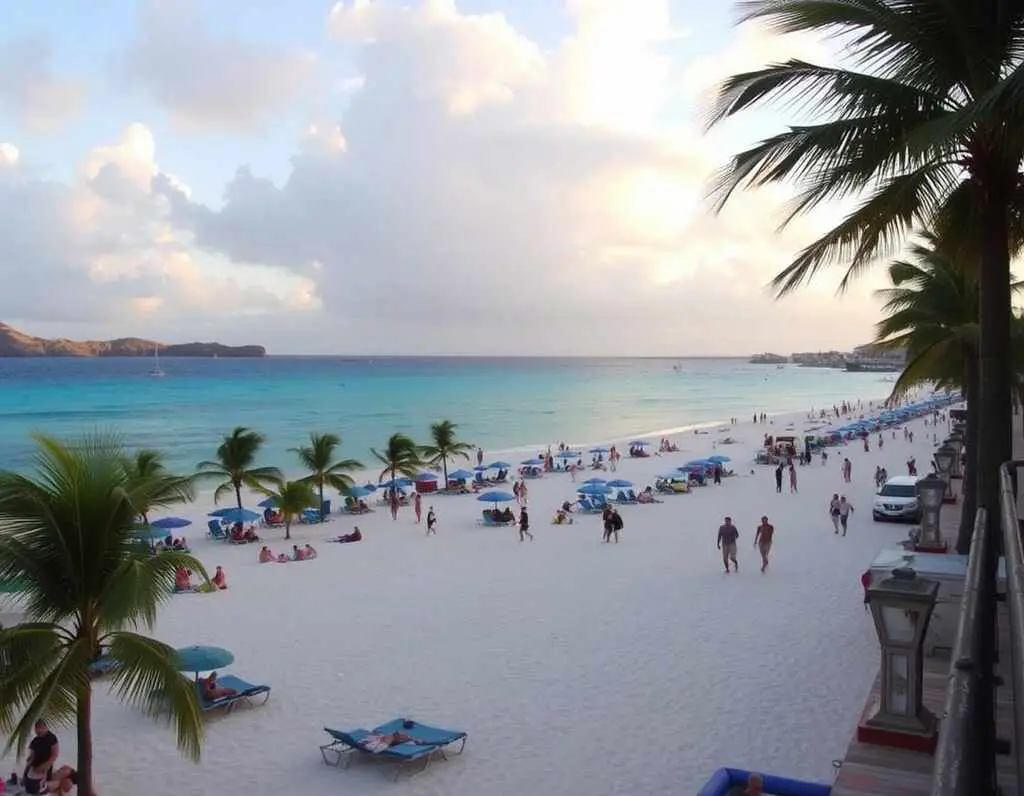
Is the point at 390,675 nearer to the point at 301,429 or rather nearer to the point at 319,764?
the point at 319,764

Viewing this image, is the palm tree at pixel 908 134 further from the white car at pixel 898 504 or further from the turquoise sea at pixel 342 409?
the turquoise sea at pixel 342 409

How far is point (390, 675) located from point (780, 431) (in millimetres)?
56789

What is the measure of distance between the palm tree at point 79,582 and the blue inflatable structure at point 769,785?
4.52 metres

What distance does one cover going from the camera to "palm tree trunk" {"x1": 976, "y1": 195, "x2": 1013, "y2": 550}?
7207 mm

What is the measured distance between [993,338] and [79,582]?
8241 mm

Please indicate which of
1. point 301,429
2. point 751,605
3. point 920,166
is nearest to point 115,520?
point 920,166

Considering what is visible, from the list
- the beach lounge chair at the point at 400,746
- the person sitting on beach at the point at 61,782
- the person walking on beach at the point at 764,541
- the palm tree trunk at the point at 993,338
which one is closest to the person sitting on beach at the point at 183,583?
the beach lounge chair at the point at 400,746

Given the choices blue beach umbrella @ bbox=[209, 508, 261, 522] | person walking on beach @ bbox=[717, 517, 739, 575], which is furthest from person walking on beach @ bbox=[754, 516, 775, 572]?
blue beach umbrella @ bbox=[209, 508, 261, 522]

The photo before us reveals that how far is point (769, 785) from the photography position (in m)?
7.33

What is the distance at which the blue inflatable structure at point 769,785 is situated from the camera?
7.20 m

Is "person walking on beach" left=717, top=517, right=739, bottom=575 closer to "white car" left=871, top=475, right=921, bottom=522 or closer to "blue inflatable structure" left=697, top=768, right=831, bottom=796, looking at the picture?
"white car" left=871, top=475, right=921, bottom=522

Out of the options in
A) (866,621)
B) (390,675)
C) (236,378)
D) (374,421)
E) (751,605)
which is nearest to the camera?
(390,675)

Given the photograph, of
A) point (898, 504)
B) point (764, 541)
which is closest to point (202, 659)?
point (764, 541)

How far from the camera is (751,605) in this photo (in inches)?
585
